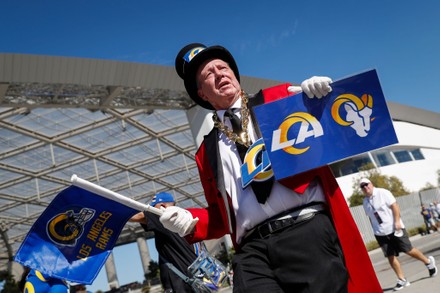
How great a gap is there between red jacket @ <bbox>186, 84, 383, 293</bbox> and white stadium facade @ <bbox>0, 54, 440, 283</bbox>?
13.9 meters

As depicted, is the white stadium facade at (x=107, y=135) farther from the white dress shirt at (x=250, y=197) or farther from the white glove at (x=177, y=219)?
the white dress shirt at (x=250, y=197)

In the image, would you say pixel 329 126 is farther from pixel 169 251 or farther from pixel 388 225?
pixel 388 225

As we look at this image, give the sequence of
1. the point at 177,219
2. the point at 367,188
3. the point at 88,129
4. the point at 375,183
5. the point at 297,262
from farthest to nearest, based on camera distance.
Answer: the point at 375,183 → the point at 88,129 → the point at 367,188 → the point at 177,219 → the point at 297,262

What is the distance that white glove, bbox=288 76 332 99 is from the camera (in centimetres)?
225

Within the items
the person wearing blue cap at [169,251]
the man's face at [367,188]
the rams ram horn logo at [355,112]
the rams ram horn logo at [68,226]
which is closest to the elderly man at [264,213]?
the rams ram horn logo at [355,112]

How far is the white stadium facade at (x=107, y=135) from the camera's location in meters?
16.6

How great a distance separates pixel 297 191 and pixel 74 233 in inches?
65.3

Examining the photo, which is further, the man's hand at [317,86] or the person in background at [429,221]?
the person in background at [429,221]

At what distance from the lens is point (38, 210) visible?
39406mm

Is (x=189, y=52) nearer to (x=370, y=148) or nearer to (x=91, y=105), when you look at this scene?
(x=370, y=148)

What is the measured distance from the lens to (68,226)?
315 cm

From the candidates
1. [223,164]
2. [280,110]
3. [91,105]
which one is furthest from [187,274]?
[91,105]

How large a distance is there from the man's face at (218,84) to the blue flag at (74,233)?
1009mm

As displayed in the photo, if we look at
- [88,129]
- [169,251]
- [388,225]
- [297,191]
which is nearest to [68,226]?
[169,251]
